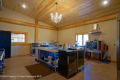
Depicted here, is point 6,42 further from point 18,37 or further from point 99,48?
point 99,48

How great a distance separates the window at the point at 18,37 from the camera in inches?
205

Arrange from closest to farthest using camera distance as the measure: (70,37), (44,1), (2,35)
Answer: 1. (44,1)
2. (2,35)
3. (70,37)

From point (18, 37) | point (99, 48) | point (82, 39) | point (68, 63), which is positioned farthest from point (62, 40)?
point (68, 63)

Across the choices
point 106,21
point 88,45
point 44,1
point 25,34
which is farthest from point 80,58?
point 25,34

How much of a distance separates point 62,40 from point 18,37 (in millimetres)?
4281

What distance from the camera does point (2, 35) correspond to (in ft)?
14.7

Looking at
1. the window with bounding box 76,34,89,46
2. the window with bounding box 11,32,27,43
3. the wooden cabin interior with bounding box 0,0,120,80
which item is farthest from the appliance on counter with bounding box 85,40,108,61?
the window with bounding box 11,32,27,43

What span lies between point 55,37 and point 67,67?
568 cm

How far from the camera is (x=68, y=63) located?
2221 millimetres

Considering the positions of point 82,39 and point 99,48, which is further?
point 82,39

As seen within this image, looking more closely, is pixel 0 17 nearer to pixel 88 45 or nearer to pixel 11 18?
pixel 11 18

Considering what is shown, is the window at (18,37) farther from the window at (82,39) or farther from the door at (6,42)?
the window at (82,39)

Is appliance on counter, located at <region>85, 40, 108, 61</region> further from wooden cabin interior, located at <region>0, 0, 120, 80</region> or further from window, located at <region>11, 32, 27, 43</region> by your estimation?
window, located at <region>11, 32, 27, 43</region>

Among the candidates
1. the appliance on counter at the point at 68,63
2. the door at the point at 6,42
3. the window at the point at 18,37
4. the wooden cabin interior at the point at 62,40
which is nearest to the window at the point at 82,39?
the wooden cabin interior at the point at 62,40
